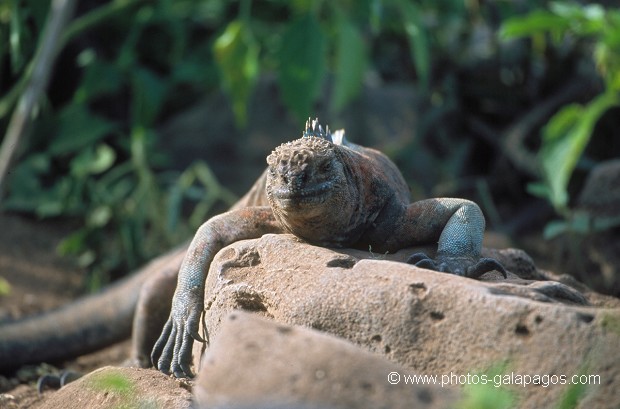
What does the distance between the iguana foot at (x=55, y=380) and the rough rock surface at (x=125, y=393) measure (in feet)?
4.18

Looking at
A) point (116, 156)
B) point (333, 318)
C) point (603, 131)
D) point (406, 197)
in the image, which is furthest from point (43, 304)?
point (603, 131)

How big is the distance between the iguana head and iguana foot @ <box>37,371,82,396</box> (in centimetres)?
246

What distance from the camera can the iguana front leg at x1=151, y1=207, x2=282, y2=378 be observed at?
5.27m

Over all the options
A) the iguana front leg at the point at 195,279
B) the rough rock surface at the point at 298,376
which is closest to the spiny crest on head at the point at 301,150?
the iguana front leg at the point at 195,279

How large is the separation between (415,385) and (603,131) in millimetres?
10763

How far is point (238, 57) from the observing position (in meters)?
10.7

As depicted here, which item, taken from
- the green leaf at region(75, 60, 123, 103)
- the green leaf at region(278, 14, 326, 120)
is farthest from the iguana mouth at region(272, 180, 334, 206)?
the green leaf at region(75, 60, 123, 103)

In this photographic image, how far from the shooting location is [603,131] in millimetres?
13164

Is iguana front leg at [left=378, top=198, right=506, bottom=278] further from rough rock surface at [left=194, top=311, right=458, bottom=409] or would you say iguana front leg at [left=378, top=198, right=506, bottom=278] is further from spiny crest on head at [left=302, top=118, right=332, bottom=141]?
rough rock surface at [left=194, top=311, right=458, bottom=409]

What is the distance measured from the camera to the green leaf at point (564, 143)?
385 inches

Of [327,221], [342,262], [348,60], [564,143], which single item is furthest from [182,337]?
[564,143]

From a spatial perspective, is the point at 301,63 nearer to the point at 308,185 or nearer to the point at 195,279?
the point at 195,279

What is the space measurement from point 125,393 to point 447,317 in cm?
152

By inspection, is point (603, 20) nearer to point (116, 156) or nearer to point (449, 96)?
point (449, 96)
